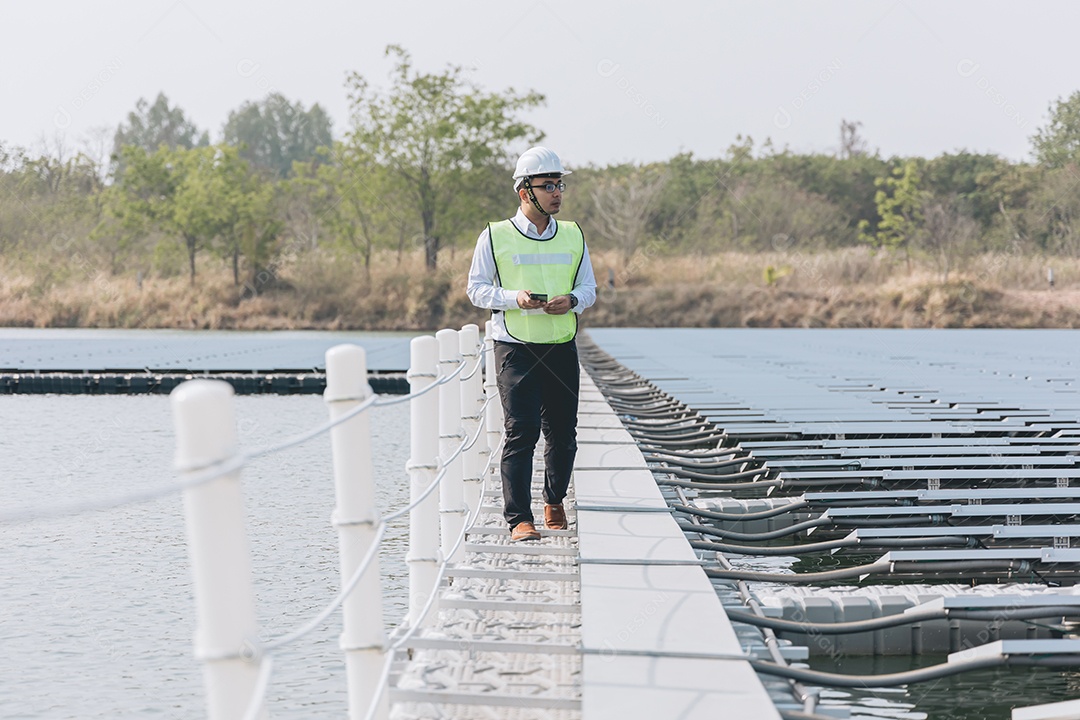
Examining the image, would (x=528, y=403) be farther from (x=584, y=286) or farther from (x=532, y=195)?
(x=532, y=195)

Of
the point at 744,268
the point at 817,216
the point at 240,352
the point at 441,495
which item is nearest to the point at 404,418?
the point at 240,352

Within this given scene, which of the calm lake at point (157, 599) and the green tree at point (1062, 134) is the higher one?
the green tree at point (1062, 134)

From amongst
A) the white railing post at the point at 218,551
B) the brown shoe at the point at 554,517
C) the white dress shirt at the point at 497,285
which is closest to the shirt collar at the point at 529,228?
the white dress shirt at the point at 497,285

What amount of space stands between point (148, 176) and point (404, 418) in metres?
28.5

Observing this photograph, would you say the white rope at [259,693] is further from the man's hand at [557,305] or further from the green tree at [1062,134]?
the green tree at [1062,134]

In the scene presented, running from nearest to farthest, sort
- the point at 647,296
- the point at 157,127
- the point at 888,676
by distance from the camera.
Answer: the point at 888,676 → the point at 647,296 → the point at 157,127

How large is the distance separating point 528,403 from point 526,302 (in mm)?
445

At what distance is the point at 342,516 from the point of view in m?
3.05

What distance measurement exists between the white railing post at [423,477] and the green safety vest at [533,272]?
79 centimetres

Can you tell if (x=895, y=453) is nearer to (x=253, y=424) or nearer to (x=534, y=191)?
(x=534, y=191)

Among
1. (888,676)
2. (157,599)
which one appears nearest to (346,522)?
(888,676)

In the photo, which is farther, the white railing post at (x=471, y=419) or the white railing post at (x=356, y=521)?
the white railing post at (x=471, y=419)

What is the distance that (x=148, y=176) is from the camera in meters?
41.4

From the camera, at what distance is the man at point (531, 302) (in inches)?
198
